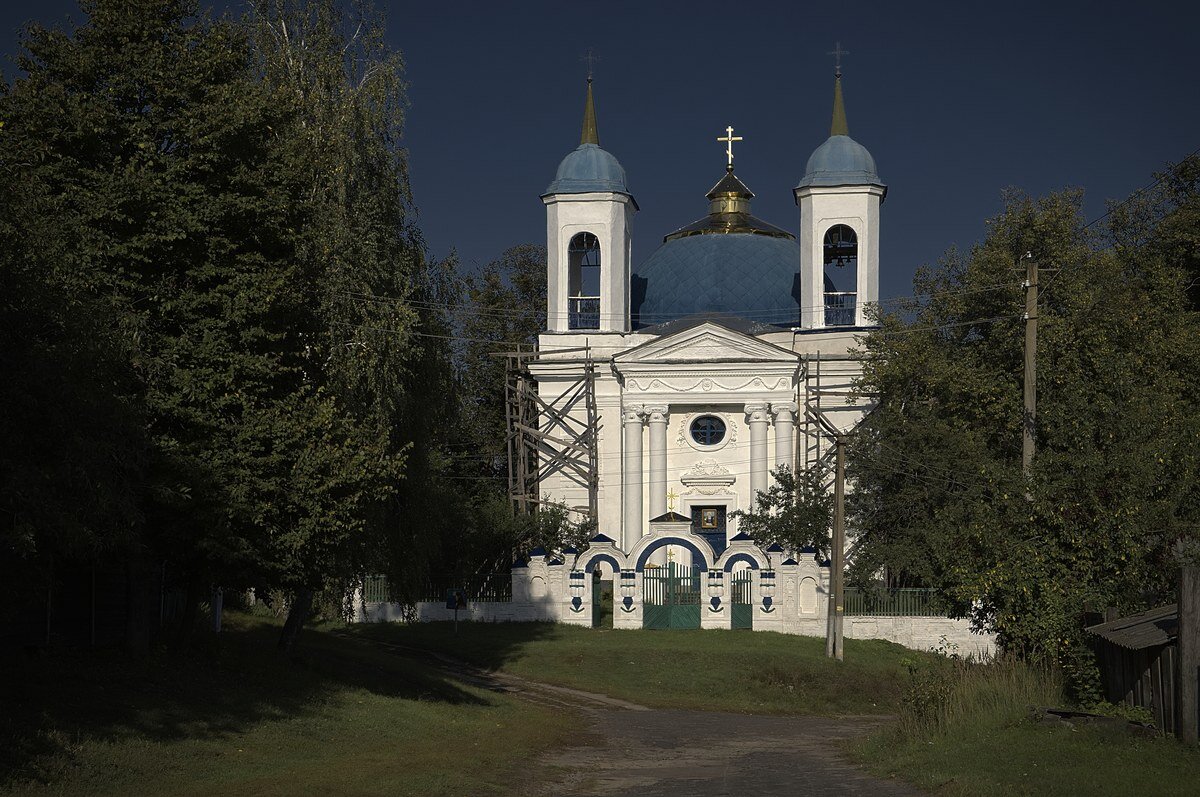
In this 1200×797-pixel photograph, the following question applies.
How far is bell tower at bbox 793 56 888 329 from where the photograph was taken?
162ft

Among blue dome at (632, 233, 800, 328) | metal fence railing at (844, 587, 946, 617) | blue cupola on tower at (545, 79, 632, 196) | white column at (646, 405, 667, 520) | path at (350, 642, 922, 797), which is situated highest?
blue cupola on tower at (545, 79, 632, 196)

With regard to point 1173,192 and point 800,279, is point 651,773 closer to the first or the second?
point 1173,192

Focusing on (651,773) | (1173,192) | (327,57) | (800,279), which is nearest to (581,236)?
(800,279)

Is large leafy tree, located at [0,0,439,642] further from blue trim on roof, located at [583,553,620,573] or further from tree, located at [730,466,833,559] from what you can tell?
tree, located at [730,466,833,559]

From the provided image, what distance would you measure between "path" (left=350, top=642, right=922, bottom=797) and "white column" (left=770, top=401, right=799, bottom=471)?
18.9m

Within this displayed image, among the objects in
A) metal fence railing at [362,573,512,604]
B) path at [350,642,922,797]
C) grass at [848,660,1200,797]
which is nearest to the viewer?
grass at [848,660,1200,797]

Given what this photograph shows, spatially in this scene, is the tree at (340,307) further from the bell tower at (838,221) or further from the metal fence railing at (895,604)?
the bell tower at (838,221)

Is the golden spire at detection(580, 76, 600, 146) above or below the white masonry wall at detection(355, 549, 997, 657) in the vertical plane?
above

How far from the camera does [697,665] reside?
30453 mm

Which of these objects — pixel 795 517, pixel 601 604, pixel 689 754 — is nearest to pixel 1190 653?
pixel 689 754

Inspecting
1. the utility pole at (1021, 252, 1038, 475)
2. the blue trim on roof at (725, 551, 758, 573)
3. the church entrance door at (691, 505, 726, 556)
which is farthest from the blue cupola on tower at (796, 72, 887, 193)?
the utility pole at (1021, 252, 1038, 475)

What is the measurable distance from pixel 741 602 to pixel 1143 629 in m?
21.7

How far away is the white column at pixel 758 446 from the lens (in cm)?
4750

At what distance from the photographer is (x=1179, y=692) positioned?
13977 millimetres
